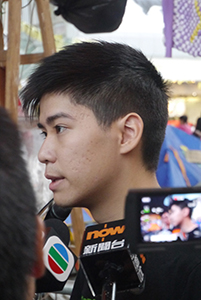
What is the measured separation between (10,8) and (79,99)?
2.71ft

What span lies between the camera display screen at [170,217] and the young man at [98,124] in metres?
0.45

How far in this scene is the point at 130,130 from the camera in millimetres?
1039

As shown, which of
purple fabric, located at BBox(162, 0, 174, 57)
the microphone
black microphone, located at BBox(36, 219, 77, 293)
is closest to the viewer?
the microphone

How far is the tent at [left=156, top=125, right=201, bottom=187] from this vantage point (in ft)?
9.11

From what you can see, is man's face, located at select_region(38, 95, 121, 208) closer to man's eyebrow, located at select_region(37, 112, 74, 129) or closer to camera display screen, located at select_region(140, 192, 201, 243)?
man's eyebrow, located at select_region(37, 112, 74, 129)

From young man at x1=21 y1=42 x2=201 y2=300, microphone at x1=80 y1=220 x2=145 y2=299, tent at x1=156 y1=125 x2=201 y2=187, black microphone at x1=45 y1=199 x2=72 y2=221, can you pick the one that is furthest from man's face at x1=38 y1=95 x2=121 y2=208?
tent at x1=156 y1=125 x2=201 y2=187

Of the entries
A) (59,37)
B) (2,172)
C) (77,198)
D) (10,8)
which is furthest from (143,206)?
(59,37)

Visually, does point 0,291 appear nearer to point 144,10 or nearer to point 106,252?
point 106,252

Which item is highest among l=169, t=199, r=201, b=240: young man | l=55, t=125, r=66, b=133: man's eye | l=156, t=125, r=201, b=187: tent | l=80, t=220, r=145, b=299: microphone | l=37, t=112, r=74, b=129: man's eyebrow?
l=169, t=199, r=201, b=240: young man

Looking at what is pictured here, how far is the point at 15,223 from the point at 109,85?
0.64m

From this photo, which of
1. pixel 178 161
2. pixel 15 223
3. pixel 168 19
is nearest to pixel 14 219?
pixel 15 223

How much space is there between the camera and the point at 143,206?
0.53 m

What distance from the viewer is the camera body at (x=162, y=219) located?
1.72 feet

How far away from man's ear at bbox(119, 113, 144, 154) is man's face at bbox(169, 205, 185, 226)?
0.47 meters
